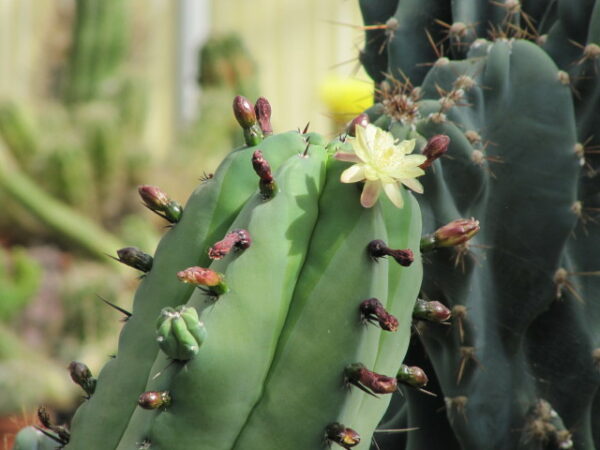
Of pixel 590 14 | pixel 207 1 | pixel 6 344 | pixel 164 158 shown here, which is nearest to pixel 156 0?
pixel 207 1

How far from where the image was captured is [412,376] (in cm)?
131

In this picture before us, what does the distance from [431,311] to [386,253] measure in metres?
0.15

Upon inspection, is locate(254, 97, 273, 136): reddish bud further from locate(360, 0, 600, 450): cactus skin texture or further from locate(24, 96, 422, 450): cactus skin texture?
locate(360, 0, 600, 450): cactus skin texture

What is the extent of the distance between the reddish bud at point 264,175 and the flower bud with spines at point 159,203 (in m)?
0.15

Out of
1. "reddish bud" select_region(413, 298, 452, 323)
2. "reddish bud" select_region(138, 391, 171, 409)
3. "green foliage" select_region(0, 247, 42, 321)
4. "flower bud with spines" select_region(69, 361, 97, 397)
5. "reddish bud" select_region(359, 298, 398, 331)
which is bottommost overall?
"green foliage" select_region(0, 247, 42, 321)

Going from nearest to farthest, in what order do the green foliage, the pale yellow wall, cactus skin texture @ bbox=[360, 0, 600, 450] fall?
cactus skin texture @ bbox=[360, 0, 600, 450], the green foliage, the pale yellow wall

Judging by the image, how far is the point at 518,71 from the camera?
1.78 meters

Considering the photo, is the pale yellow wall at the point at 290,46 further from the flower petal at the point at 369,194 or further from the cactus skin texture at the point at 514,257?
the flower petal at the point at 369,194

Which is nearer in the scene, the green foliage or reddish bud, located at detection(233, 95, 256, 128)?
reddish bud, located at detection(233, 95, 256, 128)

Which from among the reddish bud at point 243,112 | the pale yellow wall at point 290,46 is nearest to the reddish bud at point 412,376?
the reddish bud at point 243,112

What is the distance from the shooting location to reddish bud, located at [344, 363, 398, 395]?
116 centimetres

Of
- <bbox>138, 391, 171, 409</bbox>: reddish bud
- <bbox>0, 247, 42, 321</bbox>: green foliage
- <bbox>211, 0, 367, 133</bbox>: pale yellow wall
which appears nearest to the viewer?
<bbox>138, 391, 171, 409</bbox>: reddish bud

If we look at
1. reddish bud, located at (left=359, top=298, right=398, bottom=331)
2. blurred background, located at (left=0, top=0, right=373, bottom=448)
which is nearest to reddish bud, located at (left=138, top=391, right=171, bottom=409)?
reddish bud, located at (left=359, top=298, right=398, bottom=331)

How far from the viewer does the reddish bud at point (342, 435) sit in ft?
3.86
